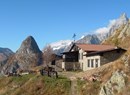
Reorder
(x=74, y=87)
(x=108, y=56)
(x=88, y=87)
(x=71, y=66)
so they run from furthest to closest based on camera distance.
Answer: (x=71, y=66)
(x=108, y=56)
(x=74, y=87)
(x=88, y=87)

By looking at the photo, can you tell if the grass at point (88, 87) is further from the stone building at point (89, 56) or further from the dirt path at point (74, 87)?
the stone building at point (89, 56)

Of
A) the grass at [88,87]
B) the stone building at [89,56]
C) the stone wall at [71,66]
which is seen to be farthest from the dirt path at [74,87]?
the stone wall at [71,66]

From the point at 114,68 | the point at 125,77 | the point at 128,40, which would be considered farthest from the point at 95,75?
the point at 128,40

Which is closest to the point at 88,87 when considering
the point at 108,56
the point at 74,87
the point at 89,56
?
the point at 74,87

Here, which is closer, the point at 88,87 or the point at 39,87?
the point at 88,87

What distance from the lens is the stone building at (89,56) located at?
89.7 m

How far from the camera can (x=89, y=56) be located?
97.1 meters

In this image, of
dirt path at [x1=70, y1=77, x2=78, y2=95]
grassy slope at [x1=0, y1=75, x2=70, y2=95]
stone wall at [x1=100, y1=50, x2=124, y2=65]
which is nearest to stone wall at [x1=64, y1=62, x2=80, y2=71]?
stone wall at [x1=100, y1=50, x2=124, y2=65]

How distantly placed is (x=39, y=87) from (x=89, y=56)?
2647cm

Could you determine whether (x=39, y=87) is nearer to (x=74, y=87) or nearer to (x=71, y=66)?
(x=74, y=87)

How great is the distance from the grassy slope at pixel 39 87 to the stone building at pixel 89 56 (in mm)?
17054

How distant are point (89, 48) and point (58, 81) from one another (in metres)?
30.2

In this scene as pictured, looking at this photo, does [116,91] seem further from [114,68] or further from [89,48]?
[89,48]

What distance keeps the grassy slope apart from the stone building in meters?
17.1
